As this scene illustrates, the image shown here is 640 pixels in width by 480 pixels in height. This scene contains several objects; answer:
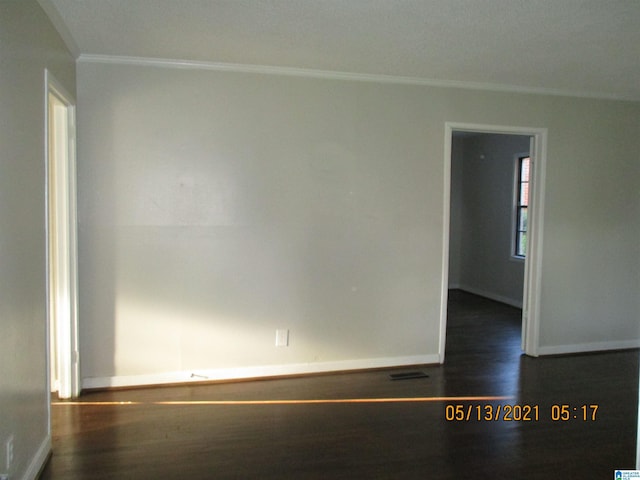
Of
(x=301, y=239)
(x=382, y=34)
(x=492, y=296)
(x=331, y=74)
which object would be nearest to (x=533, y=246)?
(x=301, y=239)

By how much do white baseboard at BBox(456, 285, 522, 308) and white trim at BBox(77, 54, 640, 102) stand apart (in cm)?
310

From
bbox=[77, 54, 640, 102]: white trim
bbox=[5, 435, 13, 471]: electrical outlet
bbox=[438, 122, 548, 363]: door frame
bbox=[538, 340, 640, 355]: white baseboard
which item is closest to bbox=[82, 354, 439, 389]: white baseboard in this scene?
bbox=[438, 122, 548, 363]: door frame

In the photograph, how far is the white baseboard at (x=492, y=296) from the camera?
6.52m

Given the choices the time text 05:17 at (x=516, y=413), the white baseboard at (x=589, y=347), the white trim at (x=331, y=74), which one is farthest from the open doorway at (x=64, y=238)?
the white baseboard at (x=589, y=347)

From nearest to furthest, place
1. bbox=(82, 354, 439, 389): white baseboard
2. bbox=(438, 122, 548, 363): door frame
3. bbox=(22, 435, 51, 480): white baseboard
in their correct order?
bbox=(22, 435, 51, 480): white baseboard < bbox=(82, 354, 439, 389): white baseboard < bbox=(438, 122, 548, 363): door frame

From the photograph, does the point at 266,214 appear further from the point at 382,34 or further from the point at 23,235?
the point at 23,235

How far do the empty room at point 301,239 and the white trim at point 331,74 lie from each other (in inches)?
0.7

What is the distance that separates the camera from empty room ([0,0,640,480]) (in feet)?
7.91

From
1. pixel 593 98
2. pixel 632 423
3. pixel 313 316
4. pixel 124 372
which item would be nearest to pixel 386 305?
pixel 313 316

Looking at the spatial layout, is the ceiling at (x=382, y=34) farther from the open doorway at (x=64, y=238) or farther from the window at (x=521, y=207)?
the window at (x=521, y=207)

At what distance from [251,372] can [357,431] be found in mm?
1145

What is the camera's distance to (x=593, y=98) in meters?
4.27

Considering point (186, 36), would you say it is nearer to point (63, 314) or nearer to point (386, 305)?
point (63, 314)

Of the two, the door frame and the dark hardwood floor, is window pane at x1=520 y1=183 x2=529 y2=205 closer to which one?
the door frame
